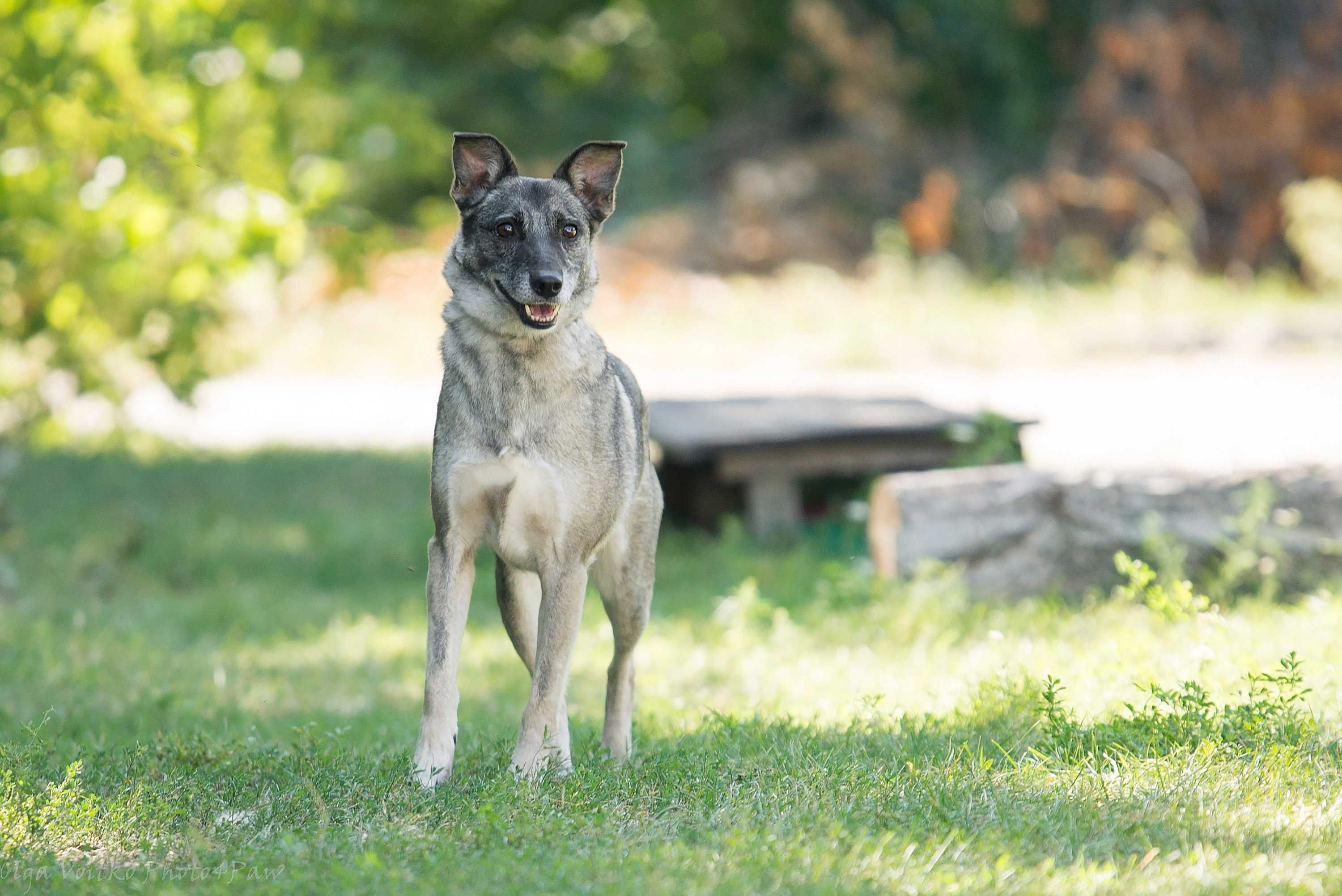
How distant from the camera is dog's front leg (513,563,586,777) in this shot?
4.16 m

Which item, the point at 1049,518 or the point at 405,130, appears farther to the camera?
the point at 405,130

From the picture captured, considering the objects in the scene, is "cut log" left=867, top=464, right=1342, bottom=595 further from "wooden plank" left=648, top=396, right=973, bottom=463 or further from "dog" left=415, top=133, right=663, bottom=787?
"dog" left=415, top=133, right=663, bottom=787

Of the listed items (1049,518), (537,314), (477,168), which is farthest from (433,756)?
(1049,518)

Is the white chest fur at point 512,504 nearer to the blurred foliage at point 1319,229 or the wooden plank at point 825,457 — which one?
the wooden plank at point 825,457

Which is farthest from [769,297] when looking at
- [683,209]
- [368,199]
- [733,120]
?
[368,199]

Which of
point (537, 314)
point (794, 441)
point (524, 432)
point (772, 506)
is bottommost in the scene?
point (772, 506)

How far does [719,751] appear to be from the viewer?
4273 mm

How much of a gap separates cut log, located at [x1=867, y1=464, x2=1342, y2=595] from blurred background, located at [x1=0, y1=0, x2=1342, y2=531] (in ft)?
0.98

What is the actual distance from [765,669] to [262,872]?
2875mm

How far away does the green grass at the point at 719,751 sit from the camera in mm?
3328

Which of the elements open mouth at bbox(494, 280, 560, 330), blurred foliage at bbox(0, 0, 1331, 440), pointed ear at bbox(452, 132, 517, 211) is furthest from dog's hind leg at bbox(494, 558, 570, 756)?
blurred foliage at bbox(0, 0, 1331, 440)

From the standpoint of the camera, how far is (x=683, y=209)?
20406mm

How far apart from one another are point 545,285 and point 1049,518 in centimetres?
350

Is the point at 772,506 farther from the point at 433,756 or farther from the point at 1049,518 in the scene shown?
the point at 433,756
